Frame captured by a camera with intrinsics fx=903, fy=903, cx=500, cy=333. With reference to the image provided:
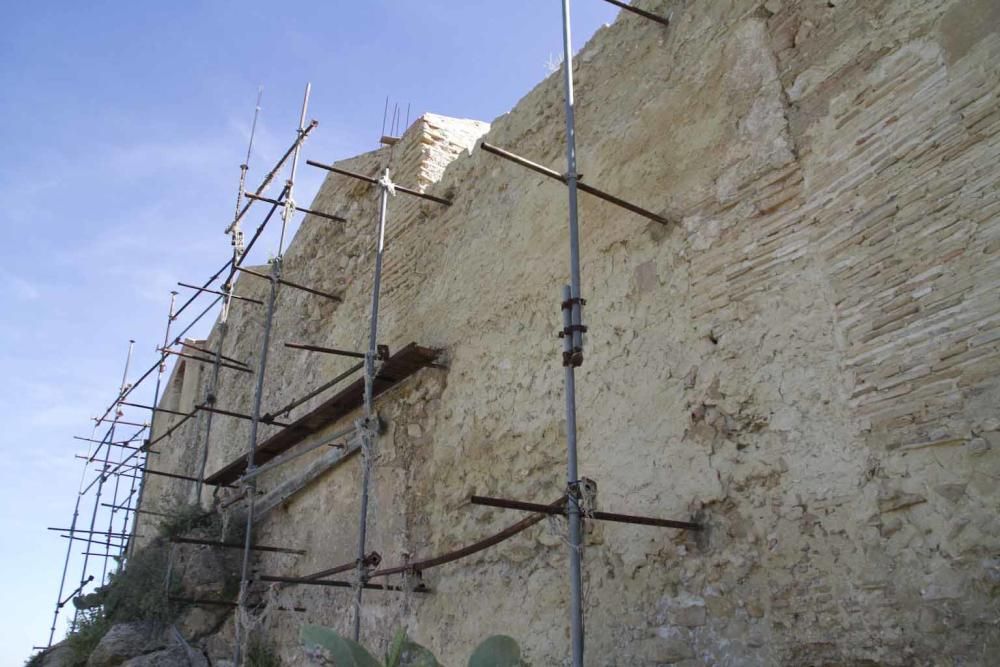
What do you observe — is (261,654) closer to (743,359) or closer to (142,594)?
(142,594)

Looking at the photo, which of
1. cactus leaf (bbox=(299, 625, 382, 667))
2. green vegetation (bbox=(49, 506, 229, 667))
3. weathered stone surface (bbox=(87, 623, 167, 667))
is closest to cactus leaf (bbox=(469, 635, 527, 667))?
A: cactus leaf (bbox=(299, 625, 382, 667))

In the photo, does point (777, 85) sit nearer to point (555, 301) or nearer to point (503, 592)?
point (555, 301)

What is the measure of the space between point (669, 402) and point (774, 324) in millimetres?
621

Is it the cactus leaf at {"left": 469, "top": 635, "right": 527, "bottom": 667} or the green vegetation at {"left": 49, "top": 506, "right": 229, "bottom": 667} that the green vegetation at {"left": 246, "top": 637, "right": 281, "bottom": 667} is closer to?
the green vegetation at {"left": 49, "top": 506, "right": 229, "bottom": 667}

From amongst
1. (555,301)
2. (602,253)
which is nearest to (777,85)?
(602,253)

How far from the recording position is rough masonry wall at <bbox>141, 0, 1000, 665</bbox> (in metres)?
2.89

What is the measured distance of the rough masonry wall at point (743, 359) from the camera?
2.89 meters

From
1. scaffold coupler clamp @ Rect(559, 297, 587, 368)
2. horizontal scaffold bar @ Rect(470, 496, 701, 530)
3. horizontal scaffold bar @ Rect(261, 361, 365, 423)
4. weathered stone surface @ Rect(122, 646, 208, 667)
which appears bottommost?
weathered stone surface @ Rect(122, 646, 208, 667)

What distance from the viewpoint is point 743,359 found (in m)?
3.63

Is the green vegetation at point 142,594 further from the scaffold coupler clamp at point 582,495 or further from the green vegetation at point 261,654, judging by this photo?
the scaffold coupler clamp at point 582,495

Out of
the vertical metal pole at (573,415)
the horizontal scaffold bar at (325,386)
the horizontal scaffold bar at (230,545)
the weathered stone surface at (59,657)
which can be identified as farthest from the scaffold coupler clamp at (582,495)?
the weathered stone surface at (59,657)

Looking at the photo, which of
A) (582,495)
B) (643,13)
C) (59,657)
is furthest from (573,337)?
(59,657)

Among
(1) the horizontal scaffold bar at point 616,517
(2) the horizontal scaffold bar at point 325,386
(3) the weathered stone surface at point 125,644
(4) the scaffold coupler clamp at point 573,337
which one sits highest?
(2) the horizontal scaffold bar at point 325,386

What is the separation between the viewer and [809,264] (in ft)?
11.4
